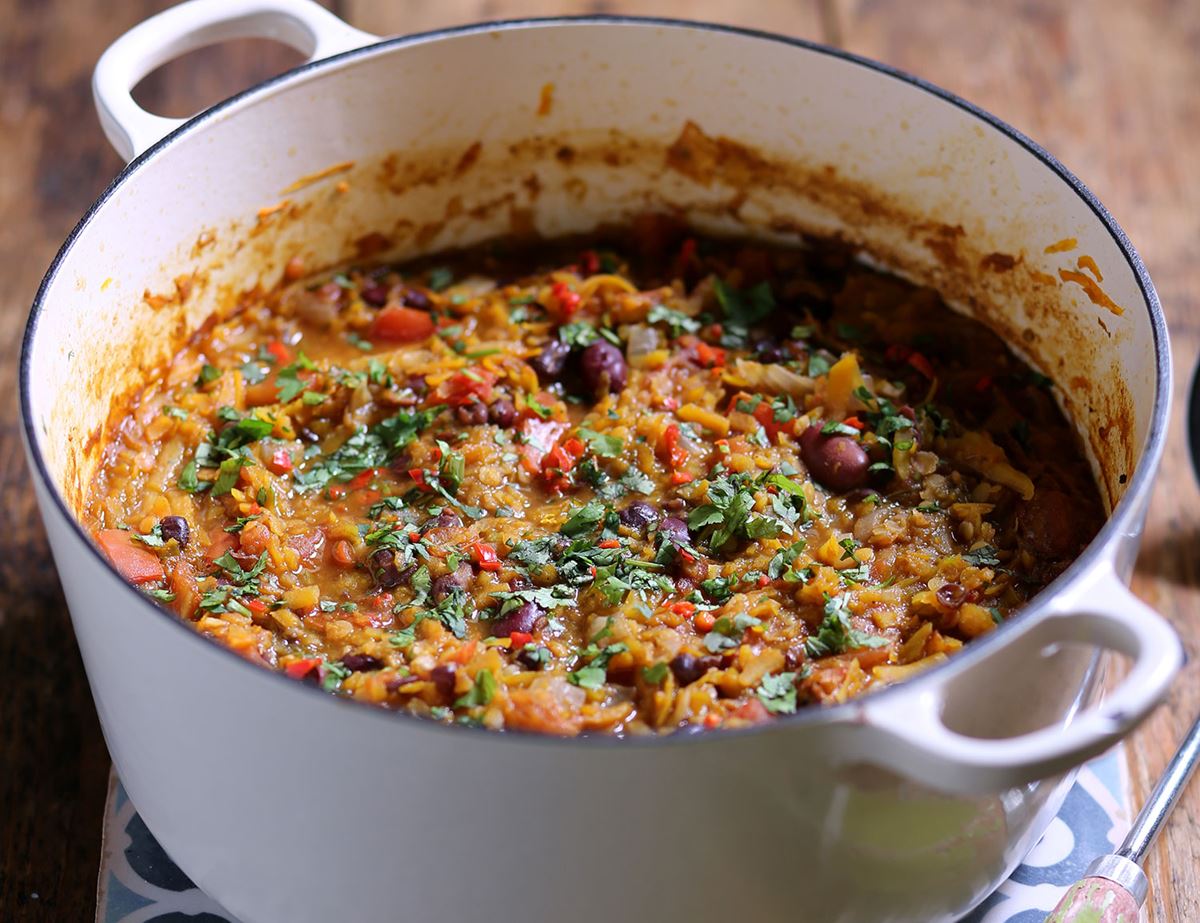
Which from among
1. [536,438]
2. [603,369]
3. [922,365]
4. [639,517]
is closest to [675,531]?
[639,517]

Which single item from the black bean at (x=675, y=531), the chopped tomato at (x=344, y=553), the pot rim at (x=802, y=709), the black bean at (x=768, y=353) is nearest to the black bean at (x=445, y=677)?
the pot rim at (x=802, y=709)

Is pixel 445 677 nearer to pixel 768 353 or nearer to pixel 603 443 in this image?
pixel 603 443

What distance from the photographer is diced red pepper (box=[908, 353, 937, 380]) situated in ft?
12.1

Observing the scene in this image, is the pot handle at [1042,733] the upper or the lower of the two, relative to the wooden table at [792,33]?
upper

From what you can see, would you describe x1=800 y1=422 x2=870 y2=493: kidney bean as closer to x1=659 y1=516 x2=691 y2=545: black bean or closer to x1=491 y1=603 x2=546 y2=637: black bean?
x1=659 y1=516 x2=691 y2=545: black bean

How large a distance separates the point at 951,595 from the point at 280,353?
1852 mm

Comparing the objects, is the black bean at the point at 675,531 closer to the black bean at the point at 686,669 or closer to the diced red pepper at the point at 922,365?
the black bean at the point at 686,669

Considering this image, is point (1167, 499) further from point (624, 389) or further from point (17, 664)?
point (17, 664)

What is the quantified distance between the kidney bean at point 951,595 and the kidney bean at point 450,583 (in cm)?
100

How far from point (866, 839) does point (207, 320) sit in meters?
2.39

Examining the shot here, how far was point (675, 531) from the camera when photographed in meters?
3.12

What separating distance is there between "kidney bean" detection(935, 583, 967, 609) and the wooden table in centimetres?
74

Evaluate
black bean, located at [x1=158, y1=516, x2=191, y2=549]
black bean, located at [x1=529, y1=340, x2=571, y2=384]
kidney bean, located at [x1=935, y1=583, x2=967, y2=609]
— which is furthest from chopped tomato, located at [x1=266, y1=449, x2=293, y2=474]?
kidney bean, located at [x1=935, y1=583, x2=967, y2=609]

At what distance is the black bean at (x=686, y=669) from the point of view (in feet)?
9.07
